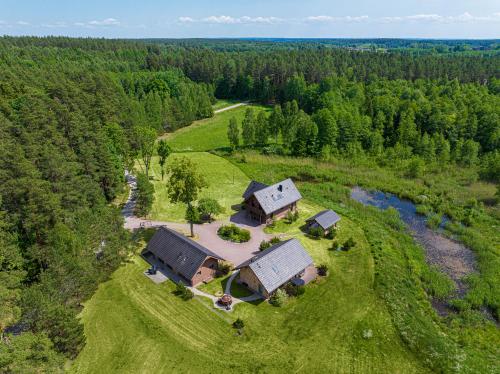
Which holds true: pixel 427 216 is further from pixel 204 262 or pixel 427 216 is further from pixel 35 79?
pixel 35 79

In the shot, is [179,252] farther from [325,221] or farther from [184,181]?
[325,221]

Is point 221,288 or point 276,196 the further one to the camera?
point 276,196

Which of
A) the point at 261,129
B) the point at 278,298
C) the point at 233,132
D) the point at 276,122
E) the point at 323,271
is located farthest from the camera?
the point at 276,122

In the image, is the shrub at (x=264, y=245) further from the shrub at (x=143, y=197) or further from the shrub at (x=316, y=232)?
the shrub at (x=143, y=197)

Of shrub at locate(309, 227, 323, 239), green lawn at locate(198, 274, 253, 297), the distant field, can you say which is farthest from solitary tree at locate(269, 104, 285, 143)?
green lawn at locate(198, 274, 253, 297)

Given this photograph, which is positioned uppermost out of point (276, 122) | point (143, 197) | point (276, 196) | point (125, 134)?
point (125, 134)

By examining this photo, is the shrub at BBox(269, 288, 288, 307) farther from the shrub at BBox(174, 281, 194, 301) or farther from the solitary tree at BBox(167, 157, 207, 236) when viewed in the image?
the solitary tree at BBox(167, 157, 207, 236)

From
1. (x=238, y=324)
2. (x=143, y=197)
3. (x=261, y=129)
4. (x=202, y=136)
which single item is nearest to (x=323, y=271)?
(x=238, y=324)
